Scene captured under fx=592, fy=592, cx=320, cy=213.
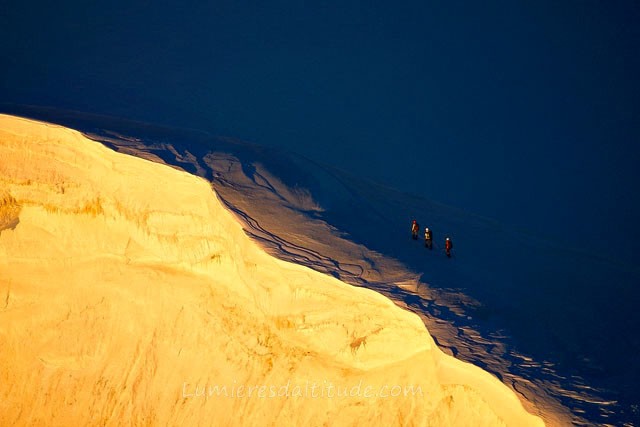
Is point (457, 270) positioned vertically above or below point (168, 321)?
above

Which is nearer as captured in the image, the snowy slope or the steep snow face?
the steep snow face

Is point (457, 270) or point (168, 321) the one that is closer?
point (168, 321)

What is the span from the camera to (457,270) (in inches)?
327

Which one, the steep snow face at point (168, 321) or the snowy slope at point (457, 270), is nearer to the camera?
the steep snow face at point (168, 321)

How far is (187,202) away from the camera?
4.58 meters

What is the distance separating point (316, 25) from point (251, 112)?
5.09 metres

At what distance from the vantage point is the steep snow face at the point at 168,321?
14.1 feet

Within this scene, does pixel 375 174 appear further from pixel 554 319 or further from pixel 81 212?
pixel 81 212

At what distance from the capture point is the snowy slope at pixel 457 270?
582cm

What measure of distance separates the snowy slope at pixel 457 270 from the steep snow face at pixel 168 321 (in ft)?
1.82

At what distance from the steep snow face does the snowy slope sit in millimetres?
556

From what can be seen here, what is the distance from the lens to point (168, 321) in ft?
15.3

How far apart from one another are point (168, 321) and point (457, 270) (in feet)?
15.8

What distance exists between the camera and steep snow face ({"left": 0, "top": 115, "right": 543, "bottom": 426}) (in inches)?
169
